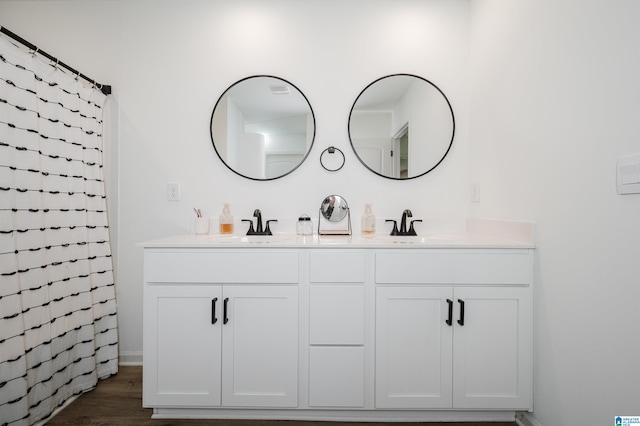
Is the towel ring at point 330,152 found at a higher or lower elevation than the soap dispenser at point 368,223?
higher

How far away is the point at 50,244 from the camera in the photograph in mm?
1575

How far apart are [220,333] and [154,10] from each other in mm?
2092

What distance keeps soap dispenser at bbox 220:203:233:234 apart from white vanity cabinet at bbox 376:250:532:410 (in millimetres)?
1006

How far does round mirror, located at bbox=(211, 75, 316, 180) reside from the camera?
2.07m

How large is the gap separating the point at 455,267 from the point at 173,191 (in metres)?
1.76

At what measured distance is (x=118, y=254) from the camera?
6.86ft

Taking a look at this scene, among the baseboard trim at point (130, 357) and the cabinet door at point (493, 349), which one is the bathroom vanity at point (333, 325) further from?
the baseboard trim at point (130, 357)

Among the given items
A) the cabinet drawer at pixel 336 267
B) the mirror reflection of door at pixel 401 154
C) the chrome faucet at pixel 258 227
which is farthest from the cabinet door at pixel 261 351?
the mirror reflection of door at pixel 401 154

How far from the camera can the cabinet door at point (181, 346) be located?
4.93 ft

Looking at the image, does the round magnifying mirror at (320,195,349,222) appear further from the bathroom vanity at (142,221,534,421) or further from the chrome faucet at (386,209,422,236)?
the bathroom vanity at (142,221,534,421)

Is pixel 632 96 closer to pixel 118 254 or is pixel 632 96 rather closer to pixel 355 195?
pixel 355 195

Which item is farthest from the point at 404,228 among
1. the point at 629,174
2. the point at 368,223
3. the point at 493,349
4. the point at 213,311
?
the point at 213,311

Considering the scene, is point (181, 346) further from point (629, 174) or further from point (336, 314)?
point (629, 174)

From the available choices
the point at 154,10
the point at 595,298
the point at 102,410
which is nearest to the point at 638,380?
the point at 595,298
